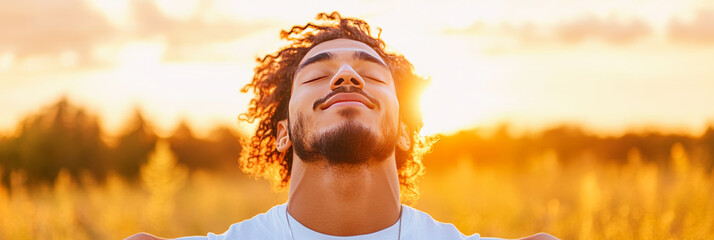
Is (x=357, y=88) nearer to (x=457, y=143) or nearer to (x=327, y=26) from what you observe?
(x=327, y=26)

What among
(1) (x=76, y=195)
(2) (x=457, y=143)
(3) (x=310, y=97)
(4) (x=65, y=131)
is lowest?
(3) (x=310, y=97)

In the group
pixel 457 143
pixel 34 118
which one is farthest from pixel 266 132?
pixel 34 118

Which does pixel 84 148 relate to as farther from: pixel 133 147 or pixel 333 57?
pixel 333 57

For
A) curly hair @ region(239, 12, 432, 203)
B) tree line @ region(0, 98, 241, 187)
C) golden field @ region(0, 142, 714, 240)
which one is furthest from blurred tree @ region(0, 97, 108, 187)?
curly hair @ region(239, 12, 432, 203)

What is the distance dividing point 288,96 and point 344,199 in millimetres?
1307

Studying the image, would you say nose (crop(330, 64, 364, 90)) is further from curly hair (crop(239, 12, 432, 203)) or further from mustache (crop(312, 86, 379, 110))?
curly hair (crop(239, 12, 432, 203))

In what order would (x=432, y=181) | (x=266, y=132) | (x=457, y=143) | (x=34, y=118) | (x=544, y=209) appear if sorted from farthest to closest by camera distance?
(x=34, y=118) < (x=457, y=143) < (x=432, y=181) < (x=544, y=209) < (x=266, y=132)

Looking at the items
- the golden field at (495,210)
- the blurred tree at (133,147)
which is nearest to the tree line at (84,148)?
the blurred tree at (133,147)

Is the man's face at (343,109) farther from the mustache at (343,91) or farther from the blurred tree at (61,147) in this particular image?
the blurred tree at (61,147)

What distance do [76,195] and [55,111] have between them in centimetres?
1150

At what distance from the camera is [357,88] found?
3.25 meters

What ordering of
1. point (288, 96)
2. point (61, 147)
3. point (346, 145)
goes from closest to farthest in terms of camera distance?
point (346, 145) < point (288, 96) < point (61, 147)

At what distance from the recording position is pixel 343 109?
310 cm

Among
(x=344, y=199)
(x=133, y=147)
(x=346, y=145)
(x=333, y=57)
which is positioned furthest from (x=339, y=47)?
(x=133, y=147)
